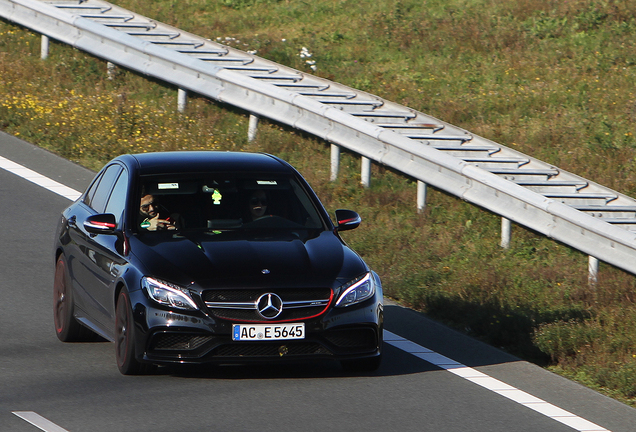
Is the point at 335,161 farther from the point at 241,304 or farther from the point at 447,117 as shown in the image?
the point at 241,304

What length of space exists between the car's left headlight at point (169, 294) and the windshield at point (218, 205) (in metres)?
0.87

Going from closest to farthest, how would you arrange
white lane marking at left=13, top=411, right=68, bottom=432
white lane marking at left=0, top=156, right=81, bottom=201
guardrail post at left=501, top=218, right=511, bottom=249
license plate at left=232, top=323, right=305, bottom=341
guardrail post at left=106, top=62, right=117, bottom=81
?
white lane marking at left=13, top=411, right=68, bottom=432
license plate at left=232, top=323, right=305, bottom=341
guardrail post at left=501, top=218, right=511, bottom=249
white lane marking at left=0, top=156, right=81, bottom=201
guardrail post at left=106, top=62, right=117, bottom=81

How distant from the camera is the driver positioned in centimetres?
854

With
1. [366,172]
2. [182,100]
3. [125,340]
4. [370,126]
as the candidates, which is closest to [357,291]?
[125,340]

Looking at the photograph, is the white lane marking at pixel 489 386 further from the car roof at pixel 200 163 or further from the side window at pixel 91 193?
the side window at pixel 91 193

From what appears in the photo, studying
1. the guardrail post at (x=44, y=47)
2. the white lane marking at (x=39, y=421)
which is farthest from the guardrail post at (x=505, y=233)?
the guardrail post at (x=44, y=47)

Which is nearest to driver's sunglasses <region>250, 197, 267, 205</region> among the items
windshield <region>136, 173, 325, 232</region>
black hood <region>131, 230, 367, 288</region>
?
windshield <region>136, 173, 325, 232</region>

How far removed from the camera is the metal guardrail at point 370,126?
11.8 m

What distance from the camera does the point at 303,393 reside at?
7.65 metres

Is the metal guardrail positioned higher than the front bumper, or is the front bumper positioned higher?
the front bumper

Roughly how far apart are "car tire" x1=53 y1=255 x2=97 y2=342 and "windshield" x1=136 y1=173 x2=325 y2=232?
Answer: 1.13m

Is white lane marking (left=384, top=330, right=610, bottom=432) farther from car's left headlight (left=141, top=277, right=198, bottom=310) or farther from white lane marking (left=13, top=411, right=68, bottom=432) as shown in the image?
white lane marking (left=13, top=411, right=68, bottom=432)

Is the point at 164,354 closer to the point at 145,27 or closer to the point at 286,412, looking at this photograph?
the point at 286,412

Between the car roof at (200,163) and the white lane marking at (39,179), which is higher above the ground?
the car roof at (200,163)
